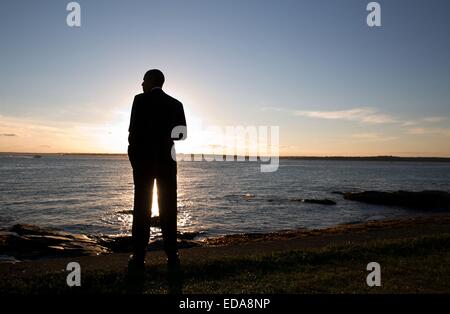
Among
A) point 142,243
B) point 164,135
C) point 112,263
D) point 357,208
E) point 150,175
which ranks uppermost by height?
point 164,135

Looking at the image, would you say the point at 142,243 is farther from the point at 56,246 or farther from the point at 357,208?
the point at 357,208

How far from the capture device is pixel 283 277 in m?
5.95

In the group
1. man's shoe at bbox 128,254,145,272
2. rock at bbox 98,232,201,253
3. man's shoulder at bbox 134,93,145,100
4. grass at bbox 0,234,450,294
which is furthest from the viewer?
rock at bbox 98,232,201,253

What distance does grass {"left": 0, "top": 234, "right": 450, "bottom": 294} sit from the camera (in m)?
5.19

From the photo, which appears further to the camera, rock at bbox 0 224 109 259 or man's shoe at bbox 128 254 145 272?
rock at bbox 0 224 109 259

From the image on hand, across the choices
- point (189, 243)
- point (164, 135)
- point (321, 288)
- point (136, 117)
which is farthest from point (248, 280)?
point (189, 243)

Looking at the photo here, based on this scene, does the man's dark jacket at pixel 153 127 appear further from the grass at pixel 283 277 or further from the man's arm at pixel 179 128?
the grass at pixel 283 277

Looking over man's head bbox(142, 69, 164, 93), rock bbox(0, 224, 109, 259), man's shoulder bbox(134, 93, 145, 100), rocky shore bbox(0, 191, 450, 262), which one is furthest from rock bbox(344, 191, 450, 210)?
man's shoulder bbox(134, 93, 145, 100)

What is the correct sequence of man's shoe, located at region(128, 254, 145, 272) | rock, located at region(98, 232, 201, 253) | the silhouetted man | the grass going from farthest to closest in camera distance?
rock, located at region(98, 232, 201, 253), man's shoe, located at region(128, 254, 145, 272), the silhouetted man, the grass

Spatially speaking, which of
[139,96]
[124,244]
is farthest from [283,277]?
[124,244]

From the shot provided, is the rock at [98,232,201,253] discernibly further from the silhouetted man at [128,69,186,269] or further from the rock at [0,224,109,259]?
the silhouetted man at [128,69,186,269]

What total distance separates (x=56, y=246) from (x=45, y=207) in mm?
18080

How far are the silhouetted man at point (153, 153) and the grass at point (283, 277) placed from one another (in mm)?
692

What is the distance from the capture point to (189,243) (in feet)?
48.4
